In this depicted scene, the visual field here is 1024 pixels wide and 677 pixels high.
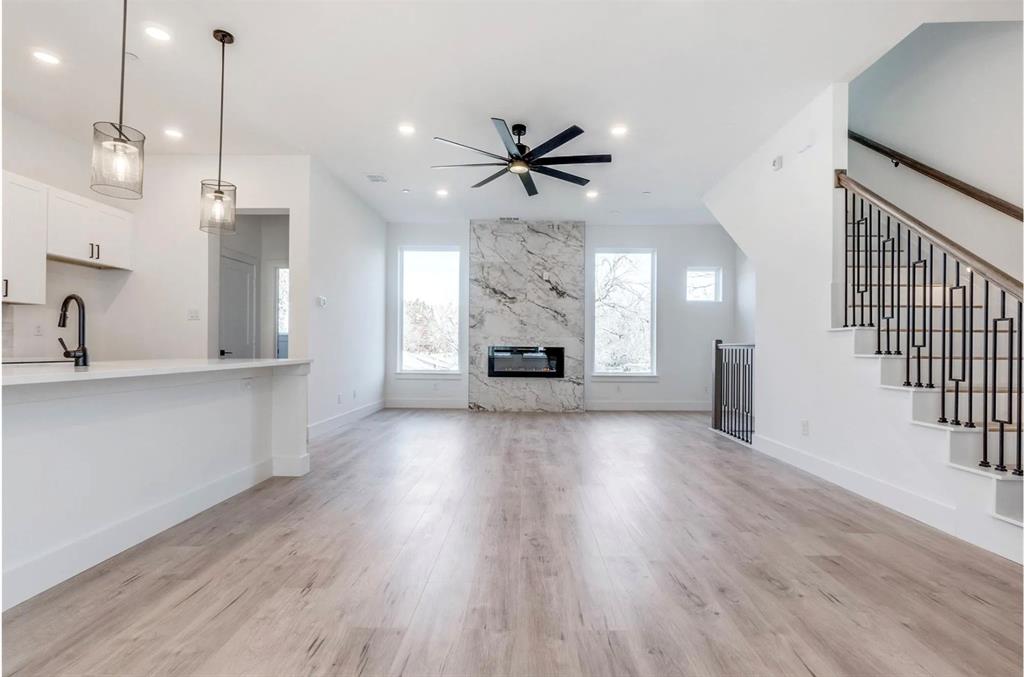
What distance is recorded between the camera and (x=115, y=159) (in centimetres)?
226

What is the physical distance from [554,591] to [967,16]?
408 cm

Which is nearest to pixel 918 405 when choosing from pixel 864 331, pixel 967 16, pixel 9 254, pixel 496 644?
pixel 864 331

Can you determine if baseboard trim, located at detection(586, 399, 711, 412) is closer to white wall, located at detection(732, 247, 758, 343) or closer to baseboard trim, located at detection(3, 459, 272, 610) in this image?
white wall, located at detection(732, 247, 758, 343)

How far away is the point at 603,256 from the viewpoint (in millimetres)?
7711

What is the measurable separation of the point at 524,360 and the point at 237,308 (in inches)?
162

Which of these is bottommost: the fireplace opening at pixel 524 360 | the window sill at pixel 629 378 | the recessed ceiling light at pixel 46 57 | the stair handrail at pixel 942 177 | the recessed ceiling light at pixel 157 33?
the window sill at pixel 629 378

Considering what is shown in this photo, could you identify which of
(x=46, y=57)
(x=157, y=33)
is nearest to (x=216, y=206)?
(x=157, y=33)

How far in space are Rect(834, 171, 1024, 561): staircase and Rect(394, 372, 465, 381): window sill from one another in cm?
530

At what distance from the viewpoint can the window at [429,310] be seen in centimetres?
762

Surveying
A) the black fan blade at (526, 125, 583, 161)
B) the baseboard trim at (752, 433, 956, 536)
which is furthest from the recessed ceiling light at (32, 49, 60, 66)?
the baseboard trim at (752, 433, 956, 536)

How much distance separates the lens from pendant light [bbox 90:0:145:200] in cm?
224

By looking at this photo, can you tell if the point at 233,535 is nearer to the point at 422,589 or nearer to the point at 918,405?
the point at 422,589

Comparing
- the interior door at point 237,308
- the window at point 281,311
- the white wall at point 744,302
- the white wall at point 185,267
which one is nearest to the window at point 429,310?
the window at point 281,311

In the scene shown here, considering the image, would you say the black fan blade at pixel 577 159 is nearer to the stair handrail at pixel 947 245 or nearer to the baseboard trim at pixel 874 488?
the stair handrail at pixel 947 245
